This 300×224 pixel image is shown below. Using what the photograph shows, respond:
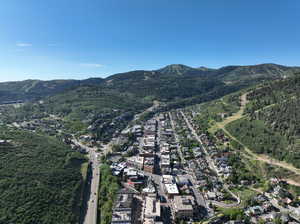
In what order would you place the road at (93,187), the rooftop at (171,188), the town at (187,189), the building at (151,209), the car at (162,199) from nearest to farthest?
the building at (151,209), the town at (187,189), the road at (93,187), the car at (162,199), the rooftop at (171,188)

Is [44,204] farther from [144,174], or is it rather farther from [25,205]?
[144,174]

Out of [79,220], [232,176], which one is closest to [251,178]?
[232,176]

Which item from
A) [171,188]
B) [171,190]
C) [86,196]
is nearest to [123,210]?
[171,190]

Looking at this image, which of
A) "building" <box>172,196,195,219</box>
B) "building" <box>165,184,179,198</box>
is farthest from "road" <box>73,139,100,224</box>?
"building" <box>165,184,179,198</box>

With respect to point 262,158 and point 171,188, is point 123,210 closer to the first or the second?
point 171,188

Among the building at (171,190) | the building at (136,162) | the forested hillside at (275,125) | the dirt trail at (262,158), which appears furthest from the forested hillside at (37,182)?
the forested hillside at (275,125)

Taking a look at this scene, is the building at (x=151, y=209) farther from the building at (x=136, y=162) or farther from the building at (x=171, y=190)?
the building at (x=136, y=162)

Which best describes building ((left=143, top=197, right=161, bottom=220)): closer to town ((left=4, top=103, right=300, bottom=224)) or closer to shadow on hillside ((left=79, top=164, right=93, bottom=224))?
town ((left=4, top=103, right=300, bottom=224))
